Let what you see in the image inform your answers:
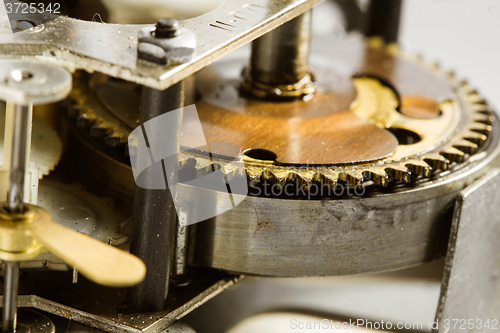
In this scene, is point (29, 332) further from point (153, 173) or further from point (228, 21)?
point (228, 21)

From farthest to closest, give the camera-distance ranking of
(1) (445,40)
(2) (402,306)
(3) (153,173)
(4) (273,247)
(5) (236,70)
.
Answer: (1) (445,40) < (2) (402,306) < (5) (236,70) < (4) (273,247) < (3) (153,173)

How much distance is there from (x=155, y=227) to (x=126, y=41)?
0.22m

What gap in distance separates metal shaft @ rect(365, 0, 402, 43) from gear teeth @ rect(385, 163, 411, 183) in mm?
674

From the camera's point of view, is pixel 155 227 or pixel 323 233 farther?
pixel 323 233

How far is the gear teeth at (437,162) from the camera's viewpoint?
116 centimetres

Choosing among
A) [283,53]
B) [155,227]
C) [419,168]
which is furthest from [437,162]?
[155,227]

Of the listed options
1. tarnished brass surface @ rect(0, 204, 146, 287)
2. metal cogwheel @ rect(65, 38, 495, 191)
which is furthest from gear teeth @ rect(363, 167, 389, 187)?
tarnished brass surface @ rect(0, 204, 146, 287)

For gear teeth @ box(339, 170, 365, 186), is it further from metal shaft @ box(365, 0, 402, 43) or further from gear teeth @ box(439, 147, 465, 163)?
metal shaft @ box(365, 0, 402, 43)

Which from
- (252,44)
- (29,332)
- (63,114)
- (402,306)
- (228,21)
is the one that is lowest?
(402,306)

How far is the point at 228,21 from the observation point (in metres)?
1.04

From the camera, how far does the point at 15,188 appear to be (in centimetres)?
90

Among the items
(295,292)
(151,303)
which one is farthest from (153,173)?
(295,292)

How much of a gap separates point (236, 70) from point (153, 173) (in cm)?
48

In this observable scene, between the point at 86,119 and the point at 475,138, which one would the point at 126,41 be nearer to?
the point at 86,119
